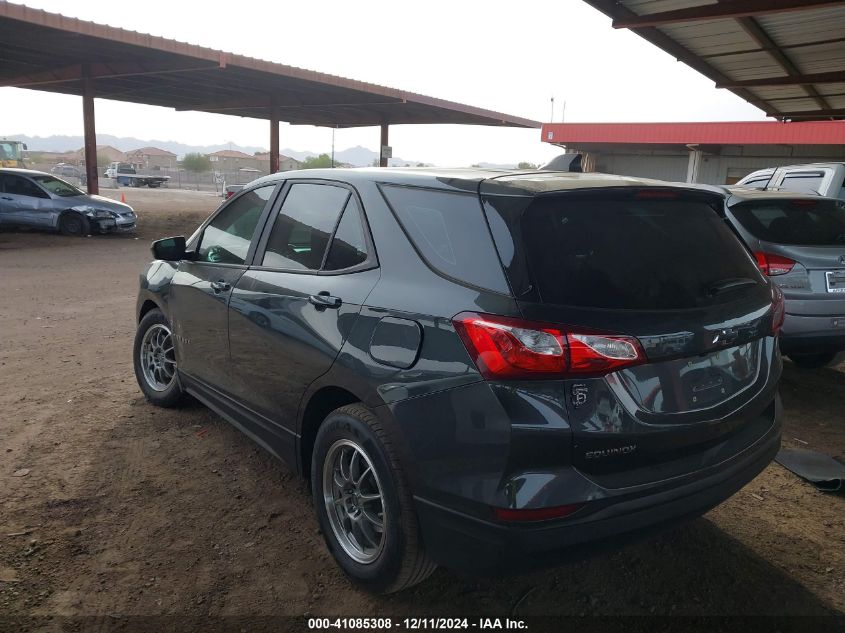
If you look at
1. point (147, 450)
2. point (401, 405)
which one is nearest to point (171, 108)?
point (147, 450)

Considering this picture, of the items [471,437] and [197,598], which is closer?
[471,437]

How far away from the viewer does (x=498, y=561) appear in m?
2.11

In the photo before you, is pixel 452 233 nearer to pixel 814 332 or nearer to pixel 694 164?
pixel 814 332

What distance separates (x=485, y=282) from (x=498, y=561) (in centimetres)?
95

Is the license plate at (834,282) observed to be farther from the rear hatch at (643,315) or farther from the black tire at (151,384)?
the black tire at (151,384)

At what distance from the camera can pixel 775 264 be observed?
5.02 m

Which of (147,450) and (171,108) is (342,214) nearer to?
(147,450)

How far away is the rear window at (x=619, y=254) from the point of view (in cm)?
219

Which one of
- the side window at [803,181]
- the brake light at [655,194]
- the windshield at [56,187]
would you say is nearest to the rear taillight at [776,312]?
the brake light at [655,194]

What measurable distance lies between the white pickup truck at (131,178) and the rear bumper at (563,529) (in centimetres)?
5957

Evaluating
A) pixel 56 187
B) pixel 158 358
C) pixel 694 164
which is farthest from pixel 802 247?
pixel 694 164

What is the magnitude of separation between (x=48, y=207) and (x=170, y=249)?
47.8ft

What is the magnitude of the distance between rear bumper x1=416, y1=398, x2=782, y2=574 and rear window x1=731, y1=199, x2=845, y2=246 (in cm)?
352

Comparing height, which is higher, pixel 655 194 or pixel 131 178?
pixel 131 178
